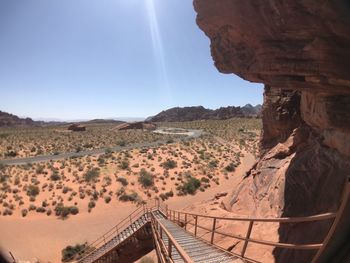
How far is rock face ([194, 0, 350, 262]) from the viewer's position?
875 centimetres

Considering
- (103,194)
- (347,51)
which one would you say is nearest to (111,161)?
(103,194)

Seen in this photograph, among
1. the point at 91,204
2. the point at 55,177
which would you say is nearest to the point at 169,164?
the point at 55,177

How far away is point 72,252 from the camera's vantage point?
62.7 feet

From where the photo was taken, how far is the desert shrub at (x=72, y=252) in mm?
18531

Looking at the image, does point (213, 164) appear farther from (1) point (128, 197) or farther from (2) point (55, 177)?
(2) point (55, 177)

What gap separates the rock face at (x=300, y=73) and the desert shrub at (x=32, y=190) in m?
20.9

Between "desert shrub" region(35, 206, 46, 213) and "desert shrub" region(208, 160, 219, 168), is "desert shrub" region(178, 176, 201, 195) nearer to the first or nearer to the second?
"desert shrub" region(208, 160, 219, 168)

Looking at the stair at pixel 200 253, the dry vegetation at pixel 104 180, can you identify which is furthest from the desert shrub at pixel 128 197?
the stair at pixel 200 253

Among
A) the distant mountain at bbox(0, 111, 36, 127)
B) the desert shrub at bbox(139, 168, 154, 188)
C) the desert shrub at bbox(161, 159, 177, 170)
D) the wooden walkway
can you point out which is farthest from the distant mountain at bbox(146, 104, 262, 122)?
the wooden walkway

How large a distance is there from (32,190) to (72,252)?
11.8 m

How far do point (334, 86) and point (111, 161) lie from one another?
3456cm

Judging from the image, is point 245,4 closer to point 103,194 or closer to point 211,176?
point 103,194

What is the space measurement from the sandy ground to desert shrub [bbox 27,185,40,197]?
4445 mm

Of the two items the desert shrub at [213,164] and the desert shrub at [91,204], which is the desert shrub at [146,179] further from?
the desert shrub at [213,164]
